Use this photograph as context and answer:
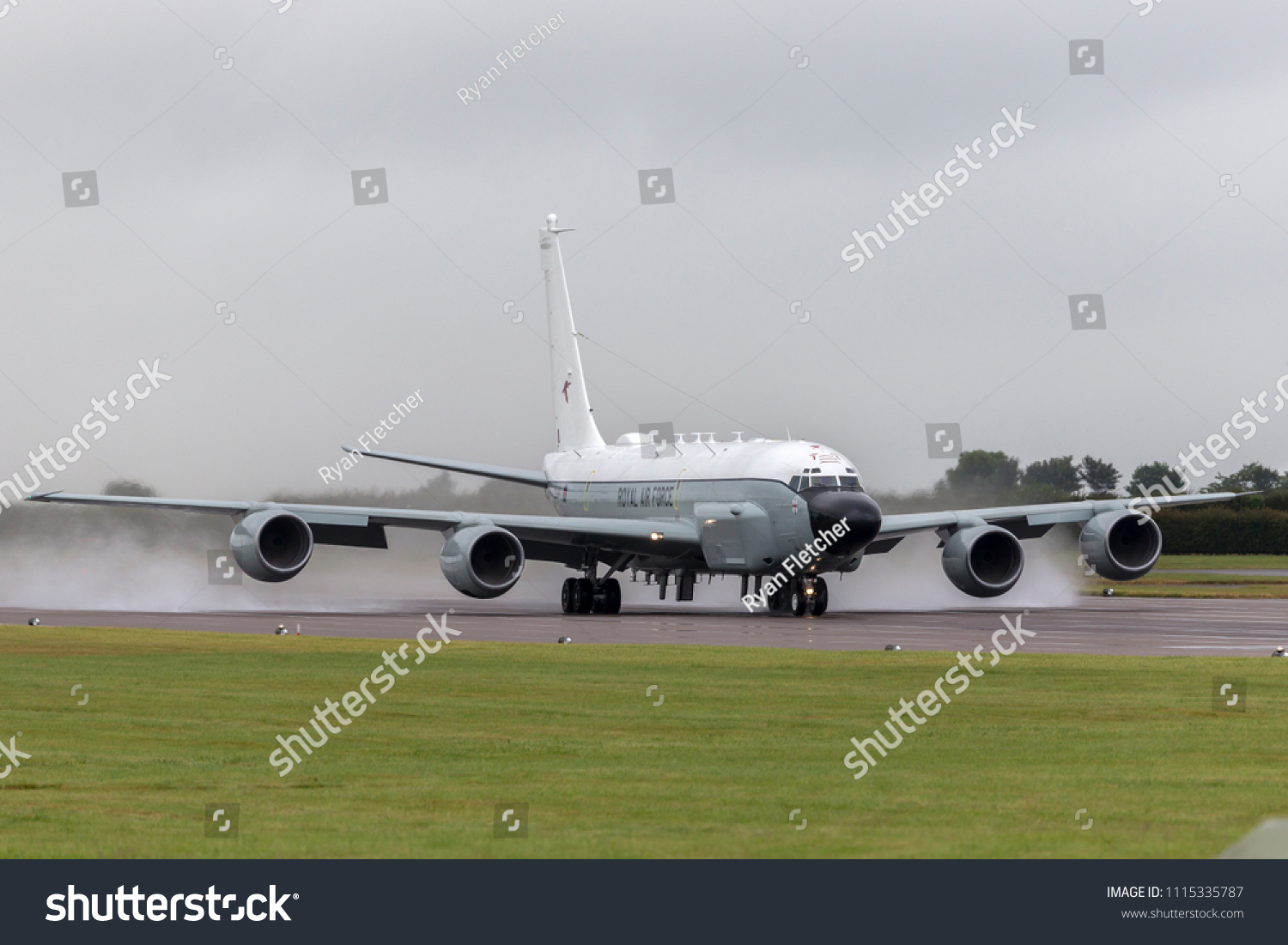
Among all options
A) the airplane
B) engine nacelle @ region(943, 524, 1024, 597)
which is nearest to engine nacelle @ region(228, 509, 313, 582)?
the airplane

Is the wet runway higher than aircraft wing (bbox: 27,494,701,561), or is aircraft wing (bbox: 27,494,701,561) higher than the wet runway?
aircraft wing (bbox: 27,494,701,561)

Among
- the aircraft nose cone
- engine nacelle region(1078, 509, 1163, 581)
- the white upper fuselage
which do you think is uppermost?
the white upper fuselage

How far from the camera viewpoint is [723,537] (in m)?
43.3

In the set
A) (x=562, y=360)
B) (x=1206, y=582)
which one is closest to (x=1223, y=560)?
(x=1206, y=582)

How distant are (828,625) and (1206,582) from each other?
32205 millimetres

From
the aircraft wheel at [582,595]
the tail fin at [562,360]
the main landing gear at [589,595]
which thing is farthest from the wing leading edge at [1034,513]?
the tail fin at [562,360]

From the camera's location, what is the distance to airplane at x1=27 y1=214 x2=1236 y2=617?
4112cm

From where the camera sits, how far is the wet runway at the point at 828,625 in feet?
100

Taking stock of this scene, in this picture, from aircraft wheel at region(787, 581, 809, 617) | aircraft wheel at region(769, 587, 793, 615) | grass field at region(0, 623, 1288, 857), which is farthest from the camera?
aircraft wheel at region(769, 587, 793, 615)

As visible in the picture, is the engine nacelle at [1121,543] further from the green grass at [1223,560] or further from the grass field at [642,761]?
the green grass at [1223,560]

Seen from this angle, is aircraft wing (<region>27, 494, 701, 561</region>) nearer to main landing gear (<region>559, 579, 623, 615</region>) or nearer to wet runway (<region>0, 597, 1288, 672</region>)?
main landing gear (<region>559, 579, 623, 615</region>)

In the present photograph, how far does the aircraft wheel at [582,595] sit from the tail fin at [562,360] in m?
9.51

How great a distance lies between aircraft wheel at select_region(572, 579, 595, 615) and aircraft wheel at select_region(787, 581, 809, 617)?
683 centimetres

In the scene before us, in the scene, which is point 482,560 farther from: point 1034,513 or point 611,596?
point 1034,513
